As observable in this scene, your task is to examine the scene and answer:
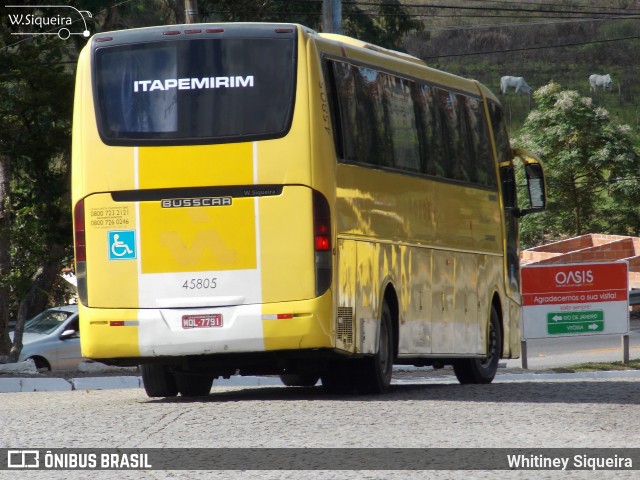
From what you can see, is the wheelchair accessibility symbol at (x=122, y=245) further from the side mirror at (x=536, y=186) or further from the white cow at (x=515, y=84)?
the white cow at (x=515, y=84)

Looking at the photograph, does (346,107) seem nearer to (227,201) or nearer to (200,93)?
(200,93)

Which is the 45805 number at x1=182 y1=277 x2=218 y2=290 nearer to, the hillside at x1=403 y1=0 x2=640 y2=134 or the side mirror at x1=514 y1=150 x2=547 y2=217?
the side mirror at x1=514 y1=150 x2=547 y2=217

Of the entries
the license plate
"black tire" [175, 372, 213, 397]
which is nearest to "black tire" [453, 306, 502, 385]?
"black tire" [175, 372, 213, 397]

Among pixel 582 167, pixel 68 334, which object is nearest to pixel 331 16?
pixel 68 334

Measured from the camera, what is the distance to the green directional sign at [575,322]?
24.6 m

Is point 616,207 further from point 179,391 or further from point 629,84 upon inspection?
point 629,84

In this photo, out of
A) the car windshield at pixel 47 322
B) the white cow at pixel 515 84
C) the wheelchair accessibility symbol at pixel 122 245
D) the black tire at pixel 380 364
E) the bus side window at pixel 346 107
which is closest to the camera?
the wheelchair accessibility symbol at pixel 122 245

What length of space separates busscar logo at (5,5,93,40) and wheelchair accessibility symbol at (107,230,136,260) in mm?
11253

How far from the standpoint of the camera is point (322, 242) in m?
12.6

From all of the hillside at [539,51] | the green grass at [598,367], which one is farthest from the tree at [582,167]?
the hillside at [539,51]

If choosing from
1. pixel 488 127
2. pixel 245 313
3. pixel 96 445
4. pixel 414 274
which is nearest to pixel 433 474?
pixel 96 445

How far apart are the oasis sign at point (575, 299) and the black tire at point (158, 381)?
35.7 feet

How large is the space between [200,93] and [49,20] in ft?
50.0

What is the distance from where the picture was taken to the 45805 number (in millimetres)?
12641
